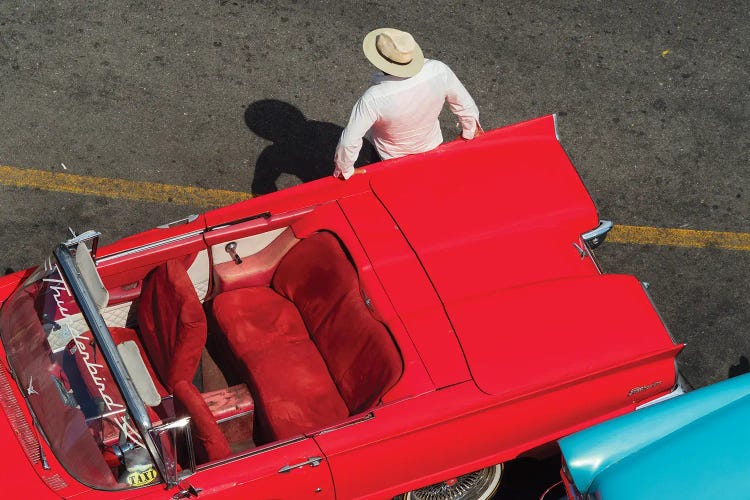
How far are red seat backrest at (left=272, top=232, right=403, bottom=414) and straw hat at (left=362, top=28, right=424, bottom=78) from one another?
1.03m

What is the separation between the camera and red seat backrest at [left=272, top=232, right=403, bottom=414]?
4.68 m

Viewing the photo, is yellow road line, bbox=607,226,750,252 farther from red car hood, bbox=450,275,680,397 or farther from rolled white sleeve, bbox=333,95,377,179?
rolled white sleeve, bbox=333,95,377,179

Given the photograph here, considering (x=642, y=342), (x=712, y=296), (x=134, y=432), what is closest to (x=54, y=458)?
(x=134, y=432)

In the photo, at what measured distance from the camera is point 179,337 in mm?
4758

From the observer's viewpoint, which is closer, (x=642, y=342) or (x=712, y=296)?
(x=642, y=342)

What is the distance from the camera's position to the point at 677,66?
757 cm

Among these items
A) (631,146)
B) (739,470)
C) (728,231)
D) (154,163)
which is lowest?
(739,470)

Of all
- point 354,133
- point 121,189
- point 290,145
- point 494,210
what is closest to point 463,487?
point 494,210

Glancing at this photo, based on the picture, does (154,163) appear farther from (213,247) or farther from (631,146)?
(631,146)

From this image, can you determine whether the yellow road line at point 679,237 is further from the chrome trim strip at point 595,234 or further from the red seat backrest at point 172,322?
the red seat backrest at point 172,322

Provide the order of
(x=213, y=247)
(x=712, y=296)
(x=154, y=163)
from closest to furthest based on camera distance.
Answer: (x=213, y=247) → (x=712, y=296) → (x=154, y=163)

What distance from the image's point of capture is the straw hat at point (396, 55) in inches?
202

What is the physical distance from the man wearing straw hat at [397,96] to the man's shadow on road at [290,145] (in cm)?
149

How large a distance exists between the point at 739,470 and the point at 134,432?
295 centimetres
